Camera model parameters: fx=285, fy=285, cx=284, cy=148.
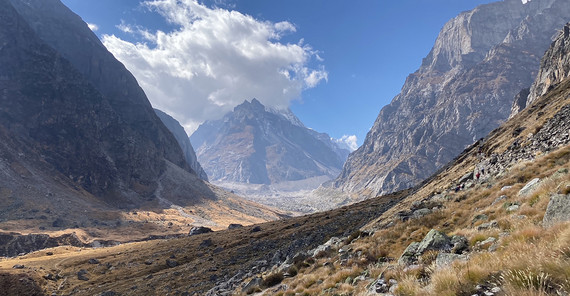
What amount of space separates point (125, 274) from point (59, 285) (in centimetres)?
1066

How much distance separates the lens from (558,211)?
29.4 feet

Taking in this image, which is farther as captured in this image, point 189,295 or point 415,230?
point 189,295

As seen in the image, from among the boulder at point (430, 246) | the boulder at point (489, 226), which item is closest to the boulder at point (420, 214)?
the boulder at point (489, 226)

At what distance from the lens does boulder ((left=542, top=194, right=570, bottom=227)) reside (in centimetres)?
859

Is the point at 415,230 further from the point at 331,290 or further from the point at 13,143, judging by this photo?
the point at 13,143

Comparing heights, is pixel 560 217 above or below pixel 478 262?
above

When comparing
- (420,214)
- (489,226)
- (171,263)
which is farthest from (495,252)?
(171,263)

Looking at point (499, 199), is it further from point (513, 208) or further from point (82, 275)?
point (82, 275)

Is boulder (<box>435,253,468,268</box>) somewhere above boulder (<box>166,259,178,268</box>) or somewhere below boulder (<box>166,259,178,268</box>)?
above

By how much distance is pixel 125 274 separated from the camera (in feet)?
159

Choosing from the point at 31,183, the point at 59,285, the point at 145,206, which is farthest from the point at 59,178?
the point at 59,285

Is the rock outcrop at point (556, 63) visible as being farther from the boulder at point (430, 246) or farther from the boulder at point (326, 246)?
the boulder at point (430, 246)

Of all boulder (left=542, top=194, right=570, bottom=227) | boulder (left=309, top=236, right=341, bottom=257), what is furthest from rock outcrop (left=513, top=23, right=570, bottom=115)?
boulder (left=542, top=194, right=570, bottom=227)

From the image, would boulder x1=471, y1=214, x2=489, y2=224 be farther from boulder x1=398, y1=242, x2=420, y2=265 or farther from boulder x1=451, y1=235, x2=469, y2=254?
boulder x1=398, y1=242, x2=420, y2=265
